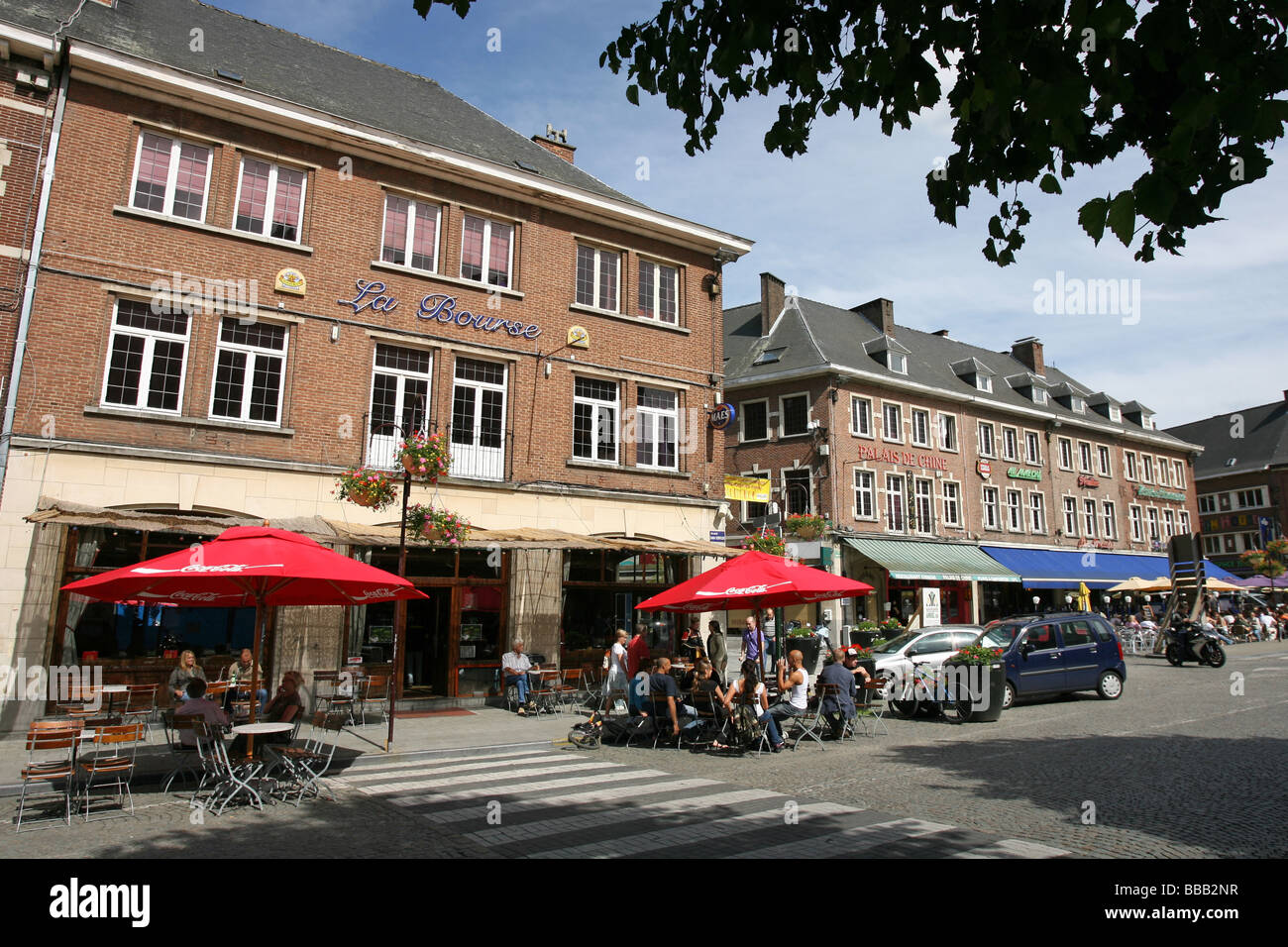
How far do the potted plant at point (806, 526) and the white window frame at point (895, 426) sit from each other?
6.73 metres

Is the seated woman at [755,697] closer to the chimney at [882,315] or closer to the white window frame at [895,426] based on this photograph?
the white window frame at [895,426]

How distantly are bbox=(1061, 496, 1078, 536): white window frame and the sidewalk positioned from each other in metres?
34.1

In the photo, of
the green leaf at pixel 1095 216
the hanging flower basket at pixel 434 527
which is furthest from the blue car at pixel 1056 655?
the green leaf at pixel 1095 216

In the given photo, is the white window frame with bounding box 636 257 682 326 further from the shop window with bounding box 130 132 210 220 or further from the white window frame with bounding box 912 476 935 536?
the white window frame with bounding box 912 476 935 536

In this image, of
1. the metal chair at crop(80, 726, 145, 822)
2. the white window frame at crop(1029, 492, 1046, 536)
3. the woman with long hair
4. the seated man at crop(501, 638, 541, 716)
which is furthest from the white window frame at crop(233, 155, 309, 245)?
A: the white window frame at crop(1029, 492, 1046, 536)

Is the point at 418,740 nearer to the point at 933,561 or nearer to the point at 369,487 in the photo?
the point at 369,487

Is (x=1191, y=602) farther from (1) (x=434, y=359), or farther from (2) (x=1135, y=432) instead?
(1) (x=434, y=359)

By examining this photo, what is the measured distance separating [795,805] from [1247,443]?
242 feet

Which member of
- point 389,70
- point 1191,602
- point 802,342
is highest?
point 389,70

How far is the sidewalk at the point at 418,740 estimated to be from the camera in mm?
9836

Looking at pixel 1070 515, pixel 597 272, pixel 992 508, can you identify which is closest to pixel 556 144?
pixel 597 272

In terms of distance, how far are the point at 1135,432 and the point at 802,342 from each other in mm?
24585
